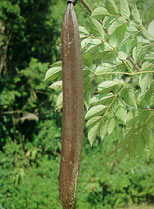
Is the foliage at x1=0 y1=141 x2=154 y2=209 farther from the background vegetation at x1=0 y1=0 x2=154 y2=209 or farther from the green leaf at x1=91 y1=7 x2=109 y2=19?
the green leaf at x1=91 y1=7 x2=109 y2=19

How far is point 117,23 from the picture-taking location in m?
1.19

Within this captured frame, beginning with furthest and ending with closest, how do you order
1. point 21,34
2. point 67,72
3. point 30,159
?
point 30,159 < point 21,34 < point 67,72

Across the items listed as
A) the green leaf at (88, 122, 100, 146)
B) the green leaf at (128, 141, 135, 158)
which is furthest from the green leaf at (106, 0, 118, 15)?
the green leaf at (128, 141, 135, 158)

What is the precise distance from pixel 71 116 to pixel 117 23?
0.46m

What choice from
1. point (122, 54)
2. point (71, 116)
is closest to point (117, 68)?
point (122, 54)

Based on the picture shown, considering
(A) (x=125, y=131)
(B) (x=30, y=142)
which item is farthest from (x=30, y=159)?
(A) (x=125, y=131)

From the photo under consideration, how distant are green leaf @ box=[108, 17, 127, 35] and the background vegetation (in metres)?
2.59

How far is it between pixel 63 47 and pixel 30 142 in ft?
13.0

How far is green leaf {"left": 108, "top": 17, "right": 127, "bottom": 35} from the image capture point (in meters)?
1.19

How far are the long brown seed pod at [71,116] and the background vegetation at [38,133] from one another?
2.59 meters

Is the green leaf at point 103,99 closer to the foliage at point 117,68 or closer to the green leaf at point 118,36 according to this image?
the foliage at point 117,68

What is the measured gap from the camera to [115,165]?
448 centimetres

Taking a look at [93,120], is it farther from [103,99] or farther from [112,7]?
[112,7]

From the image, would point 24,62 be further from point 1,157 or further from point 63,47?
point 63,47
